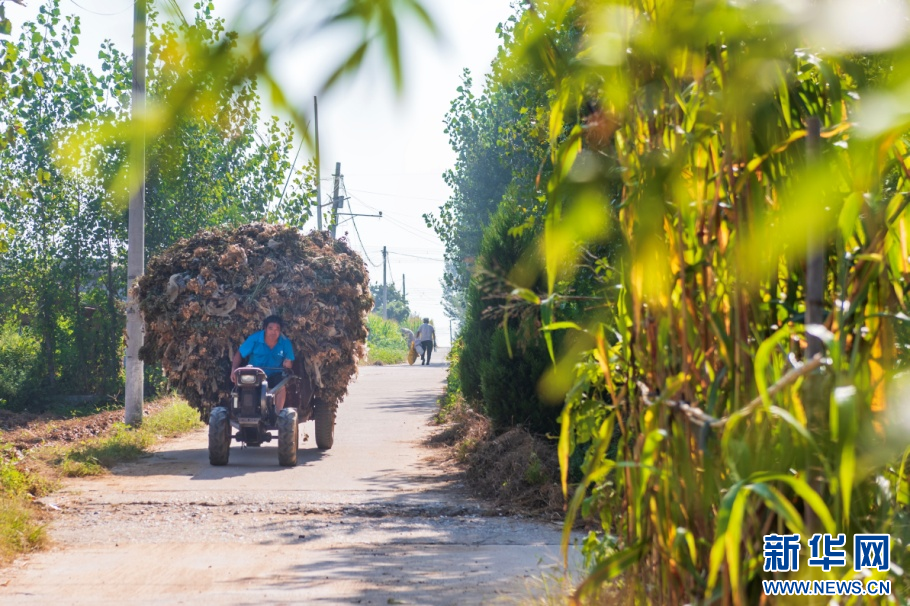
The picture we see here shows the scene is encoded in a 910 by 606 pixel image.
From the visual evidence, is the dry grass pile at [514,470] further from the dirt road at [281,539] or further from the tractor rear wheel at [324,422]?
the tractor rear wheel at [324,422]

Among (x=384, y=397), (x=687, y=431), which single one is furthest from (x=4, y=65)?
(x=384, y=397)

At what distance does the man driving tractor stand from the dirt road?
3.44 ft

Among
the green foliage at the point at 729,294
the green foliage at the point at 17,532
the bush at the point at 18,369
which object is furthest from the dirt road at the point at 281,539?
the bush at the point at 18,369

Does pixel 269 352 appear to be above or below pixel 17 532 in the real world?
above

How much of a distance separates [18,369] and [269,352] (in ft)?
24.9

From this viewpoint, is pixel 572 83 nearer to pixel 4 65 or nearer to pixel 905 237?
pixel 905 237

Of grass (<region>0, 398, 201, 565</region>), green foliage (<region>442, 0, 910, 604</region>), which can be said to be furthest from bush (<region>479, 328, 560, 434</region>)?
green foliage (<region>442, 0, 910, 604</region>)

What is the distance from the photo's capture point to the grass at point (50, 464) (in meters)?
6.94

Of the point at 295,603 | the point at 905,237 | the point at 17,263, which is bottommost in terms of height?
the point at 295,603

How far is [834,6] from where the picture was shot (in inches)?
51.2

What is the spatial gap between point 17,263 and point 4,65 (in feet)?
37.0

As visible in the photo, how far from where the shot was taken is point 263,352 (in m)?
11.9

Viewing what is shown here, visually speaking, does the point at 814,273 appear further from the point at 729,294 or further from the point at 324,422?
the point at 324,422

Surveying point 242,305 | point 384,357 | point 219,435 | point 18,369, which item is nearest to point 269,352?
point 242,305
